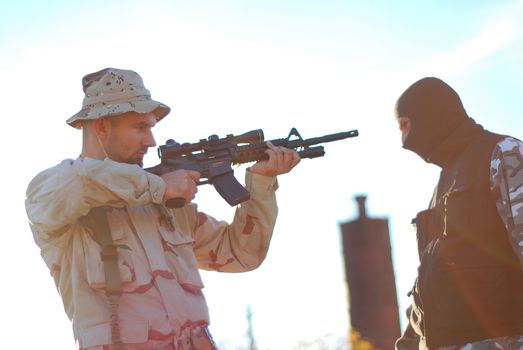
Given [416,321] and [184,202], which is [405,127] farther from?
[184,202]

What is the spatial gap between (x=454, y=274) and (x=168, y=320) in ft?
5.39

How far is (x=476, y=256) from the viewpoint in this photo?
18.8 feet

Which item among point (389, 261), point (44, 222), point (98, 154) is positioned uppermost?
point (98, 154)

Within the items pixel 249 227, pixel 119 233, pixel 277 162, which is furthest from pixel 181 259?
pixel 277 162

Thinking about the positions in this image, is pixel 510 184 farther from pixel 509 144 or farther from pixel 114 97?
pixel 114 97

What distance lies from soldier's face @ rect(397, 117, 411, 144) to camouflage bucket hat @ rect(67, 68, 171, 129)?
61.6 inches

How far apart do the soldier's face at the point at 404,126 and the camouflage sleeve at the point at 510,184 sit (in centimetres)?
78

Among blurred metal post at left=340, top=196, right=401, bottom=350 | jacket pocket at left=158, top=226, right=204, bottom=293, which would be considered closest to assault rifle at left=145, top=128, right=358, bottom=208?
jacket pocket at left=158, top=226, right=204, bottom=293

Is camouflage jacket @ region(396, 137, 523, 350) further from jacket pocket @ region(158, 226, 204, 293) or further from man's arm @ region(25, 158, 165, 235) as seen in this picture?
man's arm @ region(25, 158, 165, 235)

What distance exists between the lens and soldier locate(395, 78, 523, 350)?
5.64 meters

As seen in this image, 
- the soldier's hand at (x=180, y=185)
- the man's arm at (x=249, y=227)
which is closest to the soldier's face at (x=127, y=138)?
the soldier's hand at (x=180, y=185)

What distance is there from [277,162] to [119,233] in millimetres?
1099

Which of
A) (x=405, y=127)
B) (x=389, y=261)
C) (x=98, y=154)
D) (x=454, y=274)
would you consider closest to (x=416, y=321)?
(x=454, y=274)

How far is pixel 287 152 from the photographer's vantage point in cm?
601
